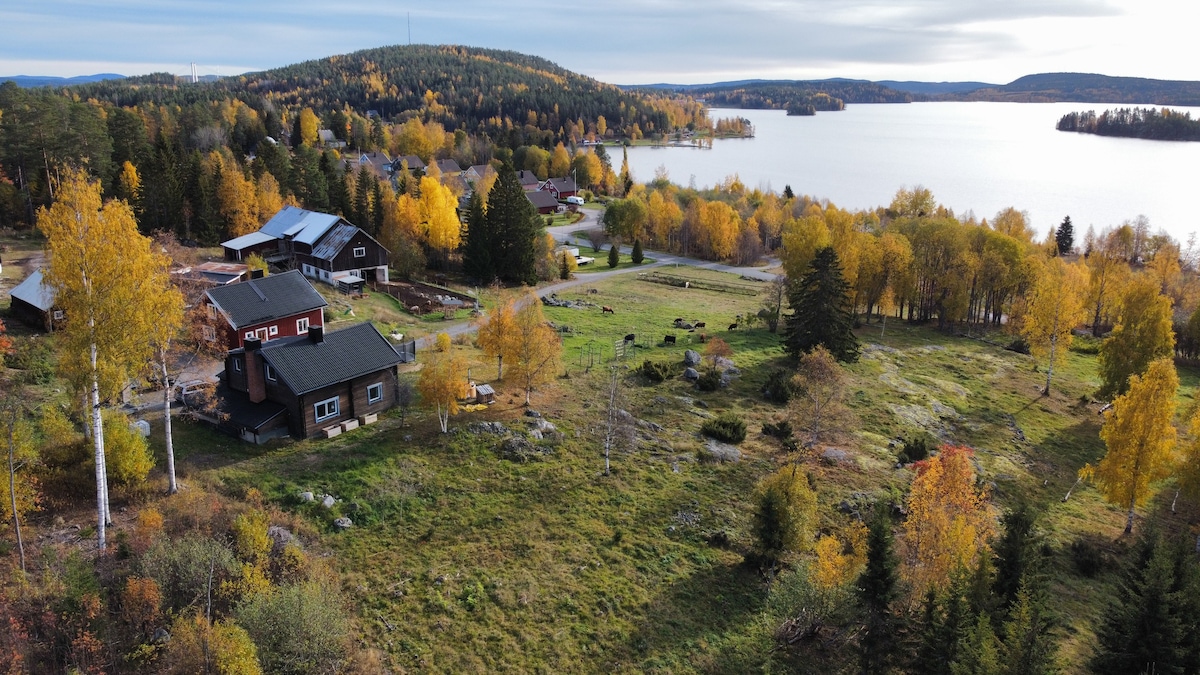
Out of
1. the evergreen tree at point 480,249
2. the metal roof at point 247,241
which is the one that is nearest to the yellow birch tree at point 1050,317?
the evergreen tree at point 480,249

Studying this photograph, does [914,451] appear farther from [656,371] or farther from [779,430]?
[656,371]

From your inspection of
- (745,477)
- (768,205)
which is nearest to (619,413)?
(745,477)

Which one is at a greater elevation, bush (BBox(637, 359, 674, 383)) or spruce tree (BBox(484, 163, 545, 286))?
spruce tree (BBox(484, 163, 545, 286))

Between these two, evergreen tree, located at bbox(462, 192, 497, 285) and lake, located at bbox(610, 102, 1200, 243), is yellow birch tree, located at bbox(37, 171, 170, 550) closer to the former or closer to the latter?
evergreen tree, located at bbox(462, 192, 497, 285)

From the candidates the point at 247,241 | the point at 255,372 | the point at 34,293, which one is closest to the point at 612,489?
the point at 255,372

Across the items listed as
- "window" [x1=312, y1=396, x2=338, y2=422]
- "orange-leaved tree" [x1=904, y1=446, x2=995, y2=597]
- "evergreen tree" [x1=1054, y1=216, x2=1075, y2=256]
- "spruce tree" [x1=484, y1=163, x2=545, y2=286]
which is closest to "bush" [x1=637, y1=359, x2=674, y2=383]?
"window" [x1=312, y1=396, x2=338, y2=422]
